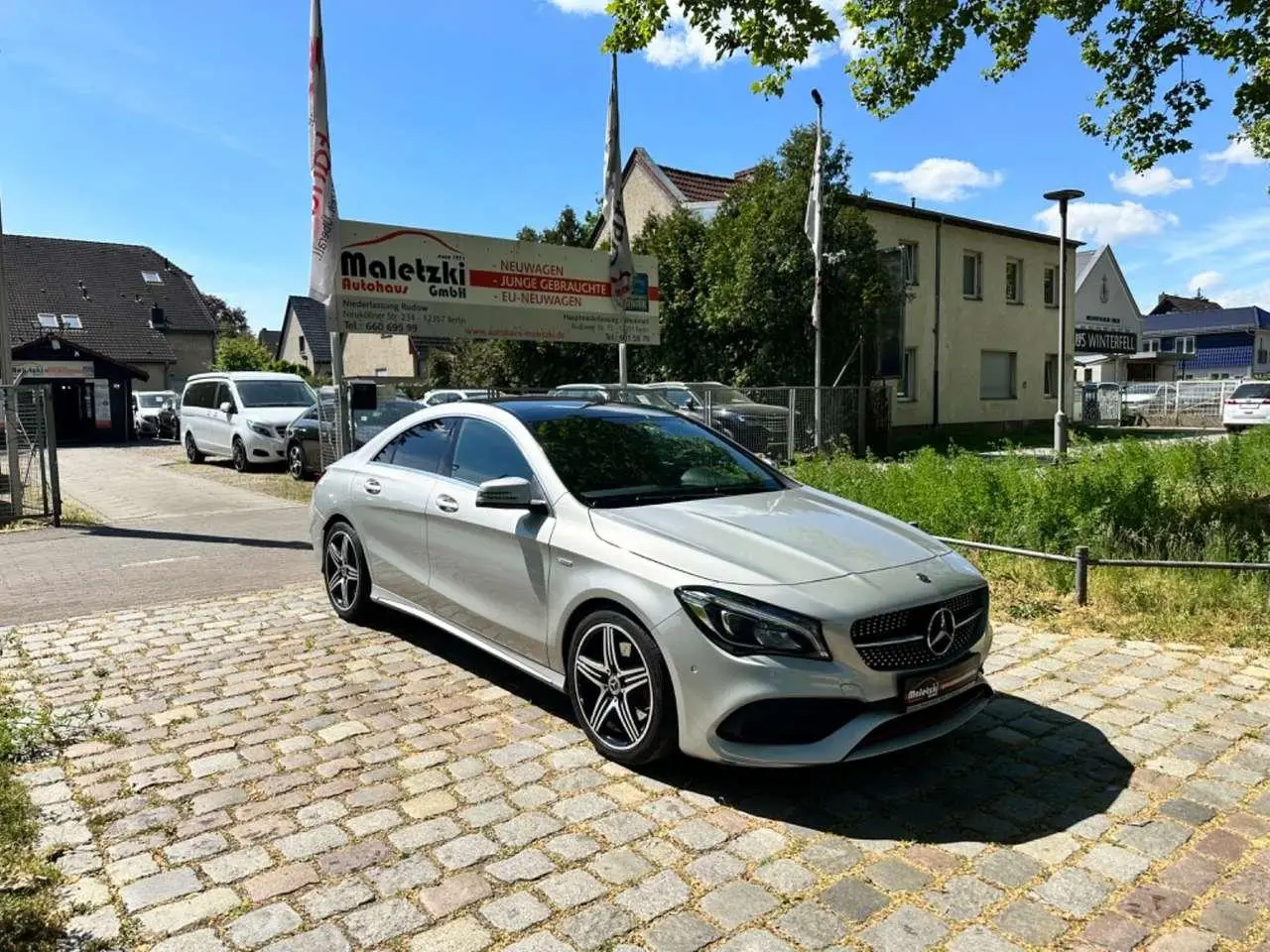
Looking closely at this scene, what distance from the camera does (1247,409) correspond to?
2639 cm

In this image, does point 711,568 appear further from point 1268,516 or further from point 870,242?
point 870,242

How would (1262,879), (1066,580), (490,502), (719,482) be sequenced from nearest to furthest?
(1262,879), (490,502), (719,482), (1066,580)

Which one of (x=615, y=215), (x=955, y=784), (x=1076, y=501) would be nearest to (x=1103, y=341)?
(x=615, y=215)

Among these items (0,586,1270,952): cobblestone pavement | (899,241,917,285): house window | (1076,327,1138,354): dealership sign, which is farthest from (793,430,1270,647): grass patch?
(1076,327,1138,354): dealership sign

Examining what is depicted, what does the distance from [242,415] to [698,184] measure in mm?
19016

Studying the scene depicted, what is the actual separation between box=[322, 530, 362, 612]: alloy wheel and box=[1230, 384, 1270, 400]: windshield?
28454 mm

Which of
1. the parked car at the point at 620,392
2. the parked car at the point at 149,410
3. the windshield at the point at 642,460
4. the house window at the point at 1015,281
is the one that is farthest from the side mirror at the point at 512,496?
the parked car at the point at 149,410

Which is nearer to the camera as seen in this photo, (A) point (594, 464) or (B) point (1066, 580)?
(A) point (594, 464)

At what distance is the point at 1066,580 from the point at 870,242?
1705 cm

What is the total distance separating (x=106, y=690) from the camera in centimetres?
507

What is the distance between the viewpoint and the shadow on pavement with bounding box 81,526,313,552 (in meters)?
9.85

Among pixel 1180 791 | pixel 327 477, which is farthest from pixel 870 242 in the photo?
pixel 1180 791

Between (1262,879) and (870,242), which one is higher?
(870,242)

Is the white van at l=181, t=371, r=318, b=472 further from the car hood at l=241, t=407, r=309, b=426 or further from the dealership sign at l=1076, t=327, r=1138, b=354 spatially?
the dealership sign at l=1076, t=327, r=1138, b=354
